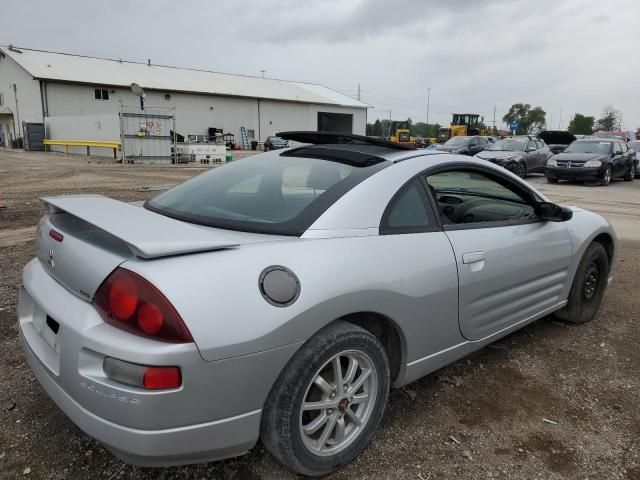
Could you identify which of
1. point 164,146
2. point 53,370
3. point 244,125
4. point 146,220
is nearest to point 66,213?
point 146,220

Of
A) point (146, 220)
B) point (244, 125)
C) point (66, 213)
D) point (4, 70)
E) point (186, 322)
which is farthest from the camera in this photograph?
point (244, 125)

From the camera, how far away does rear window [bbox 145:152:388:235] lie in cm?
234

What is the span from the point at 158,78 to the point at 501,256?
146 feet

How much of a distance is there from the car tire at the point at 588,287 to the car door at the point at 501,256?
0.24m

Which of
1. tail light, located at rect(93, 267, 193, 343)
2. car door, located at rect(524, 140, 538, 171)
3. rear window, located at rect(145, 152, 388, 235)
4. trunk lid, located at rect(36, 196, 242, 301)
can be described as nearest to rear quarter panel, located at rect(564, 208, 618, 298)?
rear window, located at rect(145, 152, 388, 235)

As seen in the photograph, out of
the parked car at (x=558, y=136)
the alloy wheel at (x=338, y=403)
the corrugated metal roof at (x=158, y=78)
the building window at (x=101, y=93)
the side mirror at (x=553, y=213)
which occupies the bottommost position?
the alloy wheel at (x=338, y=403)

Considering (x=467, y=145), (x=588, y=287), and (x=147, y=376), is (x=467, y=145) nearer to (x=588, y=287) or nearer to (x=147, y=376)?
(x=588, y=287)

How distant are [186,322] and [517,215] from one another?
2568mm

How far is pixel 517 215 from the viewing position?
3482 mm

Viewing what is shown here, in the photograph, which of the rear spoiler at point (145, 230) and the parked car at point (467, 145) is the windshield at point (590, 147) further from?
the rear spoiler at point (145, 230)

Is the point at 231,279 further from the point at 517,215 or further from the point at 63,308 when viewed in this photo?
the point at 517,215

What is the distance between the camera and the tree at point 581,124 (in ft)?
303

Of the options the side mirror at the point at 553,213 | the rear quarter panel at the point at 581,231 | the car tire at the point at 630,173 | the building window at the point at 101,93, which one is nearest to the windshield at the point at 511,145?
the car tire at the point at 630,173

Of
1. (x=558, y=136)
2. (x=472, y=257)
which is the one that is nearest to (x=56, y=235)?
(x=472, y=257)
